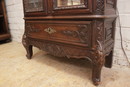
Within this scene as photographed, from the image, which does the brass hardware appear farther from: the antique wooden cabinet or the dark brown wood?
the dark brown wood

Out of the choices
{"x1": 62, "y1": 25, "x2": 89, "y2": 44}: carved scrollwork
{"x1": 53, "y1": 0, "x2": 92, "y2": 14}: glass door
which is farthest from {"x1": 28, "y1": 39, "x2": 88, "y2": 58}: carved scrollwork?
{"x1": 53, "y1": 0, "x2": 92, "y2": 14}: glass door

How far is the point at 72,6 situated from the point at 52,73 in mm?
699

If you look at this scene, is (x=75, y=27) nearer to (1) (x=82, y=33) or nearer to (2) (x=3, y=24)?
(1) (x=82, y=33)

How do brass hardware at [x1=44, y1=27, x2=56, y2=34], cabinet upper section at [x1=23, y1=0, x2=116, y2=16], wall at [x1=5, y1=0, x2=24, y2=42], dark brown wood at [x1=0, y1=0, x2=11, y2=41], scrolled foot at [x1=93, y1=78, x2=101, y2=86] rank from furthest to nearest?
dark brown wood at [x1=0, y1=0, x2=11, y2=41], wall at [x1=5, y1=0, x2=24, y2=42], brass hardware at [x1=44, y1=27, x2=56, y2=34], scrolled foot at [x1=93, y1=78, x2=101, y2=86], cabinet upper section at [x1=23, y1=0, x2=116, y2=16]

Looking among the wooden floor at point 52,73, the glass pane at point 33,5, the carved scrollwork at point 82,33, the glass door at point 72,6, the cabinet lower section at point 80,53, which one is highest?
the glass pane at point 33,5

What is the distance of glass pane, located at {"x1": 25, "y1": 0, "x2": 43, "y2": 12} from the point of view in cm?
120

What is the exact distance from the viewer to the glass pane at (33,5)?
1.20 m

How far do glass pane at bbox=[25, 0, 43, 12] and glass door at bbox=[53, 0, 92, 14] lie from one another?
0.21 m

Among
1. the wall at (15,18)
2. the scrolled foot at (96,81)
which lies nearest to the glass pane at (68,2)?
the scrolled foot at (96,81)

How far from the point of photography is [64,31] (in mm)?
1053

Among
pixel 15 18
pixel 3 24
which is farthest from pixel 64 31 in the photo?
pixel 3 24

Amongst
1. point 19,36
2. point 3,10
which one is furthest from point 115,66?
point 3,10

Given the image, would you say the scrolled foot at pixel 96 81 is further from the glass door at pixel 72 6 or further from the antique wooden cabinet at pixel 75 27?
the glass door at pixel 72 6

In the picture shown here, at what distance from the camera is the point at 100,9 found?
84cm
